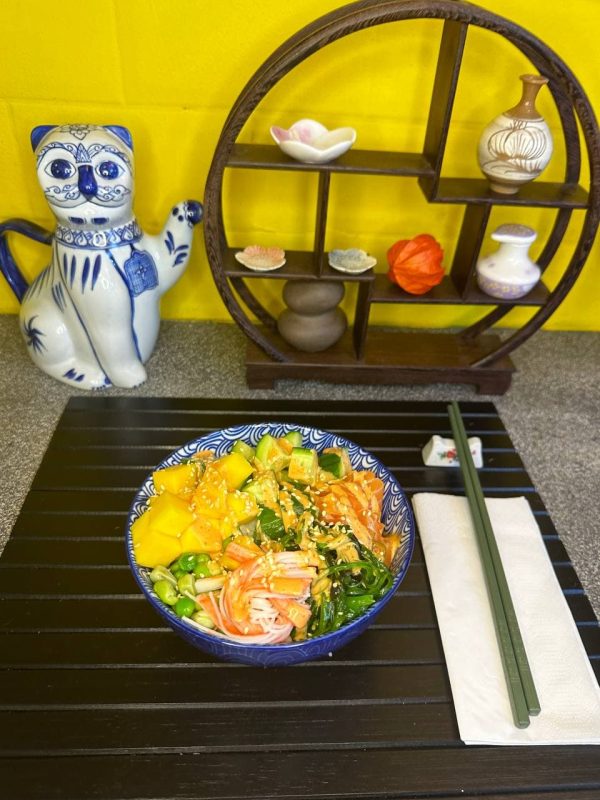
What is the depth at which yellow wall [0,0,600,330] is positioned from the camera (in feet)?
3.67

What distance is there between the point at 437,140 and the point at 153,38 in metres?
0.52

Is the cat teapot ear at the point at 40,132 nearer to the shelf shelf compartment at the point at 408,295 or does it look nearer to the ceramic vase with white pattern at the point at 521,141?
the shelf shelf compartment at the point at 408,295

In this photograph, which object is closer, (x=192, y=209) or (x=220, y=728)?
(x=220, y=728)

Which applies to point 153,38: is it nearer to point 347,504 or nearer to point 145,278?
point 145,278

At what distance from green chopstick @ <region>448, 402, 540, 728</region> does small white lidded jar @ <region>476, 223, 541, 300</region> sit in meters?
0.32

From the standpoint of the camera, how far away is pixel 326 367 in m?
1.28

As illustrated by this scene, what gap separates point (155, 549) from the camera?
2.61 feet

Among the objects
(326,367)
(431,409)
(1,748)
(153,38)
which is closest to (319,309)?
(326,367)

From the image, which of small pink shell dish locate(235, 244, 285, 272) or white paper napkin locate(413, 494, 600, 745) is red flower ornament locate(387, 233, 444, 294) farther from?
white paper napkin locate(413, 494, 600, 745)

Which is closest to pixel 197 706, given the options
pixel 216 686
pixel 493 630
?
pixel 216 686

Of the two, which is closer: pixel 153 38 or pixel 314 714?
pixel 314 714

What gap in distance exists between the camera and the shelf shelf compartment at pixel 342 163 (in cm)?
106

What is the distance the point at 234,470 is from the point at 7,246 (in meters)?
0.75

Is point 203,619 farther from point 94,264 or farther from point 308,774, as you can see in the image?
point 94,264
